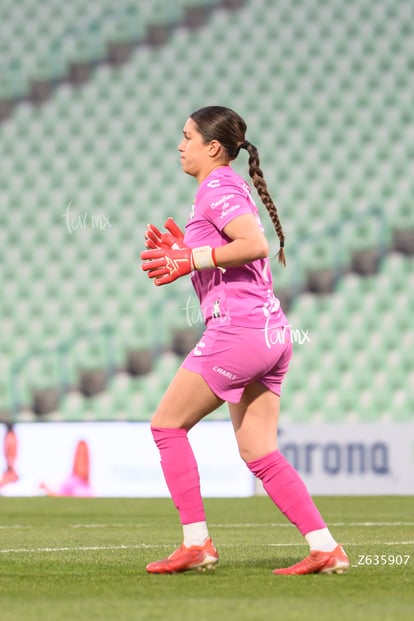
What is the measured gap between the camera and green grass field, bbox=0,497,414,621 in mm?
2973

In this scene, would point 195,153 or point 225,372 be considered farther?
point 195,153

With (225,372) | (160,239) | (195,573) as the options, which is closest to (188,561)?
(195,573)

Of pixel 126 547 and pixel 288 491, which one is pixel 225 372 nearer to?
pixel 288 491

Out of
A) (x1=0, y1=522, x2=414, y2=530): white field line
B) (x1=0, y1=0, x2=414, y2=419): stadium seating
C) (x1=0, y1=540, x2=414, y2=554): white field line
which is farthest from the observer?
(x1=0, y1=0, x2=414, y2=419): stadium seating

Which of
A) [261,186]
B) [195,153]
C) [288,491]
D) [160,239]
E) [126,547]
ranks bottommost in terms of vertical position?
[126,547]

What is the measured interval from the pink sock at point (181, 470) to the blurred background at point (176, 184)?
7.81 meters

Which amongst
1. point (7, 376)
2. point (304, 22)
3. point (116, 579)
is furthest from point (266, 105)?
point (116, 579)

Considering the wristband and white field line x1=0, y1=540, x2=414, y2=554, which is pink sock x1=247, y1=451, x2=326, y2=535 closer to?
the wristband

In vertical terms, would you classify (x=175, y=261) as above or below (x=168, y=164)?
below

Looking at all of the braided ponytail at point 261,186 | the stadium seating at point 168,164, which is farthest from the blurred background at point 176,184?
the braided ponytail at point 261,186

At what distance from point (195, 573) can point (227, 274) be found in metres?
0.92

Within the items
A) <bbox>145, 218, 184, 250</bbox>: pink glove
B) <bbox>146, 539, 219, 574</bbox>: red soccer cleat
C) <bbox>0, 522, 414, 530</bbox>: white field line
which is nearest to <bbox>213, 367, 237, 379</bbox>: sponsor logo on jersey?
<bbox>145, 218, 184, 250</bbox>: pink glove

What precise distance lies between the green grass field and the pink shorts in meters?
0.57

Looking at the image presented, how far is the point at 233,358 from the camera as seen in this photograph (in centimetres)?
377
